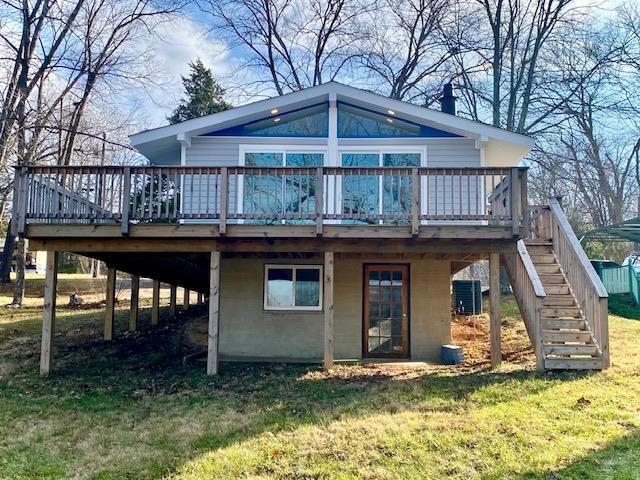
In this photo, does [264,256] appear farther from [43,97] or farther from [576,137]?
[576,137]

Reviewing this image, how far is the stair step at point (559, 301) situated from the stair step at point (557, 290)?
3.2 inches

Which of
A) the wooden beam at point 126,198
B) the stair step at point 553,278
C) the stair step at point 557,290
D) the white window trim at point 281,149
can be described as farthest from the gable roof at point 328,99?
the stair step at point 557,290

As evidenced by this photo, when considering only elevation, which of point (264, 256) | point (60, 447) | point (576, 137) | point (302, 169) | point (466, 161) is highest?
point (576, 137)

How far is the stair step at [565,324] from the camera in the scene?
777 centimetres

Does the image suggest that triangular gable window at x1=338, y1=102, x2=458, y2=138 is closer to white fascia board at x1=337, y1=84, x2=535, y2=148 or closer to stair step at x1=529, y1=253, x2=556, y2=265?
white fascia board at x1=337, y1=84, x2=535, y2=148

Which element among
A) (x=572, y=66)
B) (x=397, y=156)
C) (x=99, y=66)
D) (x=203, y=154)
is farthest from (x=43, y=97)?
(x=572, y=66)

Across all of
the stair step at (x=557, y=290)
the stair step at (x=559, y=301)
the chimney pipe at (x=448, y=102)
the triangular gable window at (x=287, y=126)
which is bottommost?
the stair step at (x=559, y=301)

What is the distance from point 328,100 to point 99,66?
1348 centimetres

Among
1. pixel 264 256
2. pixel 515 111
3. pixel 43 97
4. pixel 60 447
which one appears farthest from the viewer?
pixel 515 111

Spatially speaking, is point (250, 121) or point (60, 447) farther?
point (250, 121)

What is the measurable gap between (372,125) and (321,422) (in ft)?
21.3

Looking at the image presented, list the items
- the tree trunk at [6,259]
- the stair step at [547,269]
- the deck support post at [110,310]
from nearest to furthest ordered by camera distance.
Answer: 1. the stair step at [547,269]
2. the deck support post at [110,310]
3. the tree trunk at [6,259]

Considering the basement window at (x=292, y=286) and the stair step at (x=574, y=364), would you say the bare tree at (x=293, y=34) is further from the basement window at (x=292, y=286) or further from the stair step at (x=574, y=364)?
the stair step at (x=574, y=364)

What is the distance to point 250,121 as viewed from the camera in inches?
406
